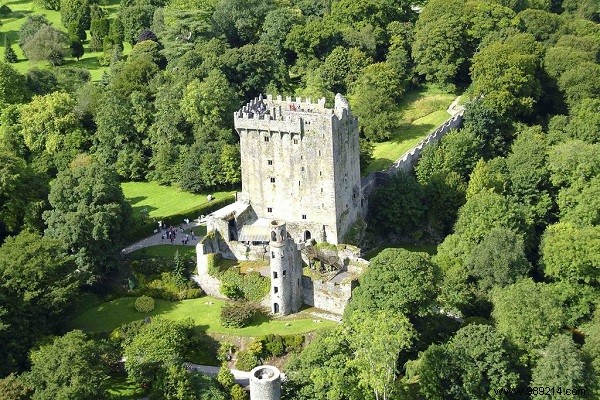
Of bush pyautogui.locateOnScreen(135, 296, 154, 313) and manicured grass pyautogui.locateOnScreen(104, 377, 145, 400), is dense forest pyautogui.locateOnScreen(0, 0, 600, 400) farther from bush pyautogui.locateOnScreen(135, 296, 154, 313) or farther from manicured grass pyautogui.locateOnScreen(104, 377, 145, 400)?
bush pyautogui.locateOnScreen(135, 296, 154, 313)

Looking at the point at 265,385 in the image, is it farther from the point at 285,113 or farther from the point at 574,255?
the point at 574,255

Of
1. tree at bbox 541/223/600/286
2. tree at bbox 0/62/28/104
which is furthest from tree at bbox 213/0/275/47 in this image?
tree at bbox 541/223/600/286

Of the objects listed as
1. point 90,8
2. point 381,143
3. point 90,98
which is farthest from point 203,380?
Answer: point 90,8

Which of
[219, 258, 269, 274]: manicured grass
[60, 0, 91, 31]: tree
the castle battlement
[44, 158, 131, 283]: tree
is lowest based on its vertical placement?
[219, 258, 269, 274]: manicured grass

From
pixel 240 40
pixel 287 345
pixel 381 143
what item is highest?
pixel 240 40

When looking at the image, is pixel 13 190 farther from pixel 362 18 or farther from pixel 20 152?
pixel 362 18

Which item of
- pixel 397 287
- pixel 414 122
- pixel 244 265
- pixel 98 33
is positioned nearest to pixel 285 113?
pixel 244 265
